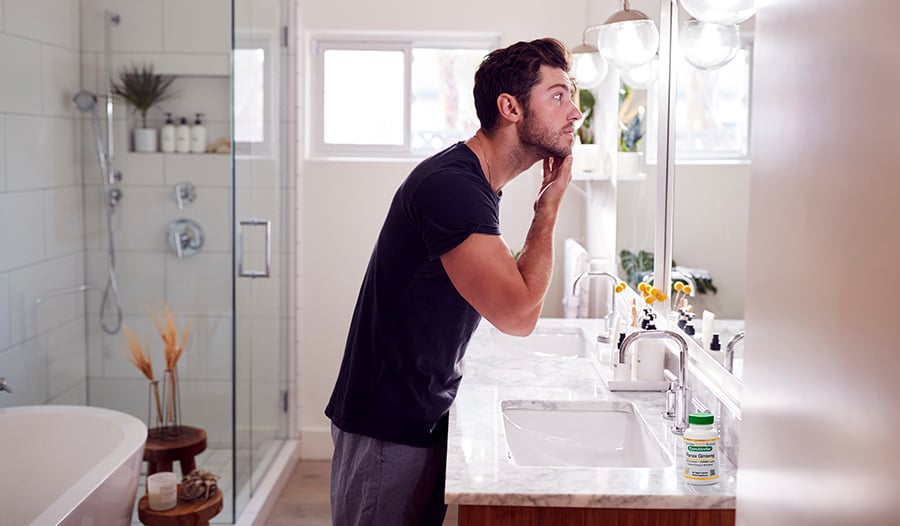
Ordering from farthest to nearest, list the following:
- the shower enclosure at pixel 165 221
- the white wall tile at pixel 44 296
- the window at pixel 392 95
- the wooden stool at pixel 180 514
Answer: the window at pixel 392 95 < the shower enclosure at pixel 165 221 < the white wall tile at pixel 44 296 < the wooden stool at pixel 180 514

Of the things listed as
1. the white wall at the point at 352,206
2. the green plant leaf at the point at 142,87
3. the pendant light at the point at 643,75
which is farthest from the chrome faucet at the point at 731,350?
the green plant leaf at the point at 142,87

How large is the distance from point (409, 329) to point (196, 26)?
223 centimetres

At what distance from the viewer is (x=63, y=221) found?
3.36m

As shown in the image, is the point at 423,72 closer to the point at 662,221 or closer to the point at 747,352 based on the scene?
the point at 662,221

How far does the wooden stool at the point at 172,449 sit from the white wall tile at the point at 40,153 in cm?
98

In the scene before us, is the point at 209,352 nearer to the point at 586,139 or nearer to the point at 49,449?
the point at 49,449

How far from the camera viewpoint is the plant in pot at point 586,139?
339cm

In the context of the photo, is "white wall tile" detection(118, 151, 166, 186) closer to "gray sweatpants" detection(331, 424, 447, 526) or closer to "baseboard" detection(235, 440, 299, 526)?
"baseboard" detection(235, 440, 299, 526)

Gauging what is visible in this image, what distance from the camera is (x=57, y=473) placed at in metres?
2.59

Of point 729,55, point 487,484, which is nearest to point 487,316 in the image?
point 487,484

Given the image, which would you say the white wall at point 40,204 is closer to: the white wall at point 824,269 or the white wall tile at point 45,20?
the white wall tile at point 45,20

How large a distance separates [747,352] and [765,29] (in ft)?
0.64

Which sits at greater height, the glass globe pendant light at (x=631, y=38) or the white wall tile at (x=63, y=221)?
the glass globe pendant light at (x=631, y=38)

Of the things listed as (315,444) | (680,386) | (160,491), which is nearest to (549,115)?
(680,386)
